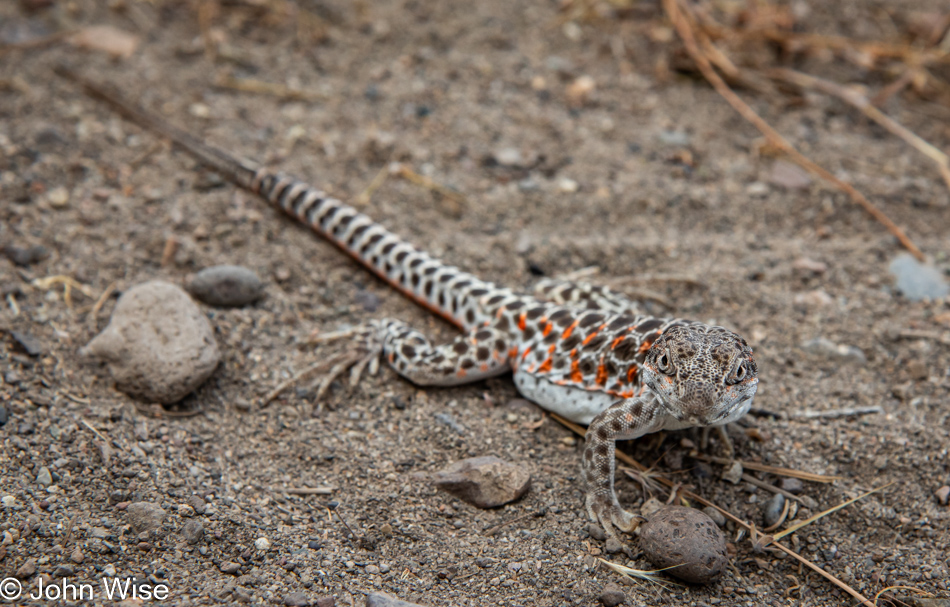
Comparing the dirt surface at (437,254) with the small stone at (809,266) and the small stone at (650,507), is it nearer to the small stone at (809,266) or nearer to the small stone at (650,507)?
the small stone at (809,266)

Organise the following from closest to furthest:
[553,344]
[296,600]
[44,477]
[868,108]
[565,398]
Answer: [296,600]
[44,477]
[565,398]
[553,344]
[868,108]

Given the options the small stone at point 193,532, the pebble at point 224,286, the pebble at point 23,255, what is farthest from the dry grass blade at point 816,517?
the pebble at point 23,255

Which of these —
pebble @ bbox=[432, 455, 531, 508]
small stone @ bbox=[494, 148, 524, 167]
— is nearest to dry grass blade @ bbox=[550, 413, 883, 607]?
pebble @ bbox=[432, 455, 531, 508]

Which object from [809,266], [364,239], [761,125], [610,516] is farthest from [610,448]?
[761,125]

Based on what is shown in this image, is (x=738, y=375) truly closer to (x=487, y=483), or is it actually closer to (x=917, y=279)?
(x=487, y=483)

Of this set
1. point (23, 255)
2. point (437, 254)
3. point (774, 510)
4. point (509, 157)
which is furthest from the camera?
point (509, 157)

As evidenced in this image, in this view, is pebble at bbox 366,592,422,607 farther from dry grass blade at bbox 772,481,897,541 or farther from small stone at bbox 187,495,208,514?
dry grass blade at bbox 772,481,897,541

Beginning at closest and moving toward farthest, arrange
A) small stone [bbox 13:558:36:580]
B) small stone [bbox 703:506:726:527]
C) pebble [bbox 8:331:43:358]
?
small stone [bbox 13:558:36:580] → small stone [bbox 703:506:726:527] → pebble [bbox 8:331:43:358]
